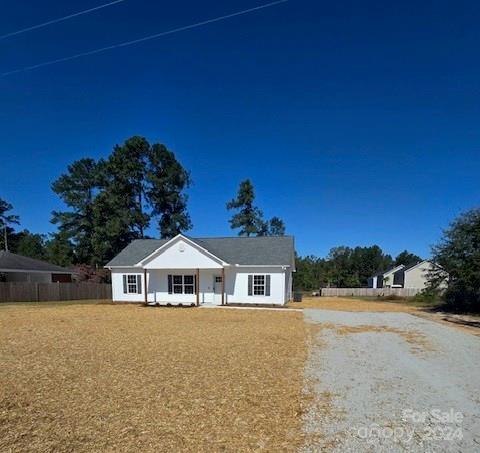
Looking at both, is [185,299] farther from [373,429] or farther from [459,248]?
[373,429]

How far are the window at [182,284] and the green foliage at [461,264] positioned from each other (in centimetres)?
1560

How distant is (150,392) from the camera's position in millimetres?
5496

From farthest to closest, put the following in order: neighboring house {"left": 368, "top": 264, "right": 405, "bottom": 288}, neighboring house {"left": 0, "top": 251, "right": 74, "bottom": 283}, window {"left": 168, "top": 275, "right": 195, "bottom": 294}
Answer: neighboring house {"left": 368, "top": 264, "right": 405, "bottom": 288}
neighboring house {"left": 0, "top": 251, "right": 74, "bottom": 283}
window {"left": 168, "top": 275, "right": 195, "bottom": 294}

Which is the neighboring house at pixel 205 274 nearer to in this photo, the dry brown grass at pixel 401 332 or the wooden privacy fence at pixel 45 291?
the wooden privacy fence at pixel 45 291

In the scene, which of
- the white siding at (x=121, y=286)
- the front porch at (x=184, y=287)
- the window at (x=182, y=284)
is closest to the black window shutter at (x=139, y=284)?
the white siding at (x=121, y=286)

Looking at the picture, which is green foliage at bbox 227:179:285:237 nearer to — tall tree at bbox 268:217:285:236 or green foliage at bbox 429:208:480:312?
tall tree at bbox 268:217:285:236

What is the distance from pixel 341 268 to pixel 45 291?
73.6m

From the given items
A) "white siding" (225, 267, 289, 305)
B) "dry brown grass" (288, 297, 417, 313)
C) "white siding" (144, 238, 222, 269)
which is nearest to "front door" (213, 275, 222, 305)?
"white siding" (225, 267, 289, 305)

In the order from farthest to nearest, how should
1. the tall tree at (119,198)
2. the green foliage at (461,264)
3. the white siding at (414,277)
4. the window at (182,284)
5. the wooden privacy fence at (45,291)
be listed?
the white siding at (414,277) → the tall tree at (119,198) → the wooden privacy fence at (45,291) → the window at (182,284) → the green foliage at (461,264)

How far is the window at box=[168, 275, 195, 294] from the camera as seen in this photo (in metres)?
22.9

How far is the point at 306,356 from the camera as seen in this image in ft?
27.0

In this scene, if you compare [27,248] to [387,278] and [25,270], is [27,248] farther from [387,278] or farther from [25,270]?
[387,278]

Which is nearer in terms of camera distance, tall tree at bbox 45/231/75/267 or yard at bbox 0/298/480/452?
yard at bbox 0/298/480/452

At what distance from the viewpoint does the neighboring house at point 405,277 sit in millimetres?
52031
